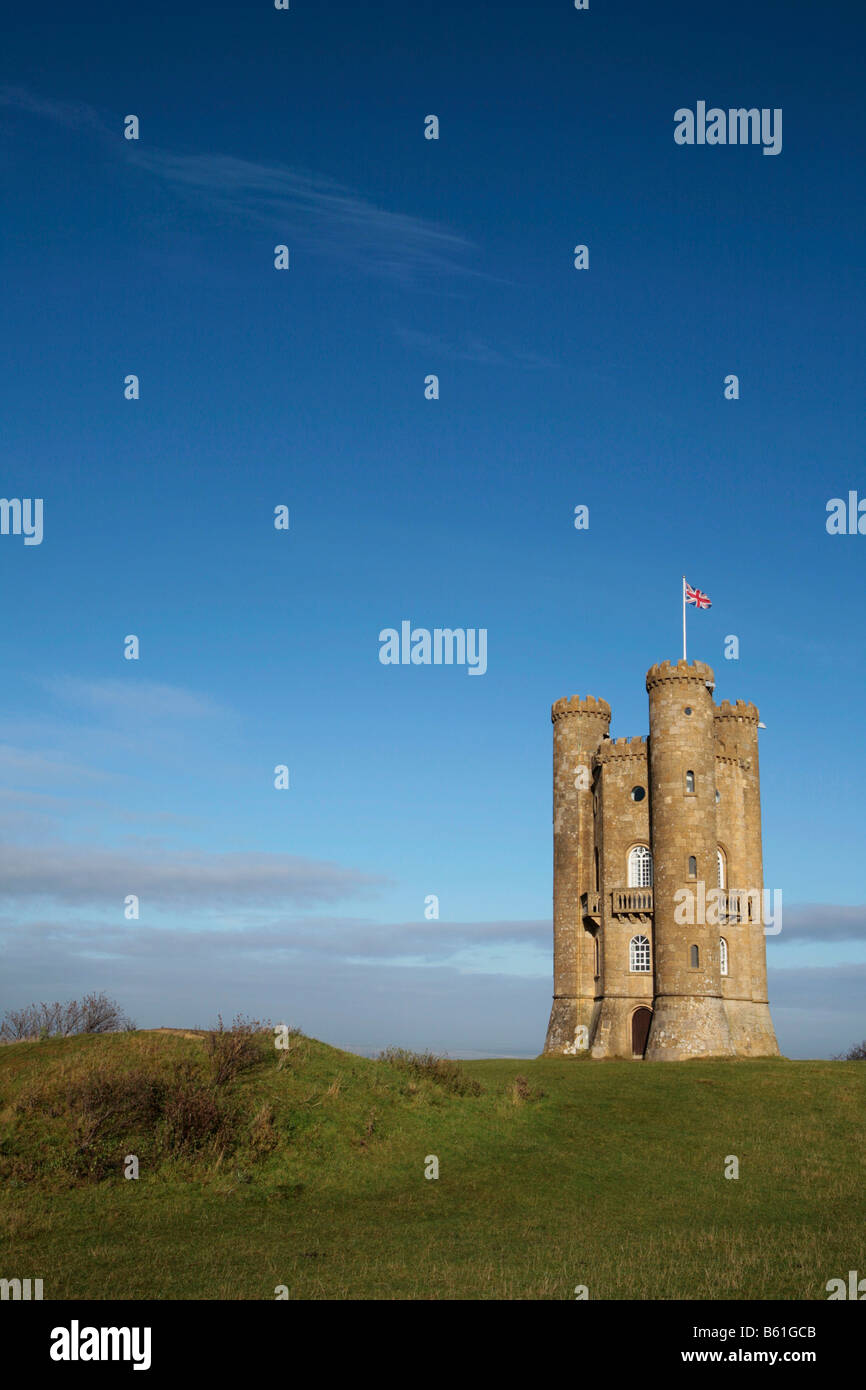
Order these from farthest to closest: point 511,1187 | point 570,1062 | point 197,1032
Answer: point 570,1062
point 197,1032
point 511,1187

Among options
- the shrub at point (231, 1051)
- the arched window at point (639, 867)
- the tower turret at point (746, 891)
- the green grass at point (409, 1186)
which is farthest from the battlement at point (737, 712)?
the shrub at point (231, 1051)

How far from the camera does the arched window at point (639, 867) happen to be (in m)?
56.2

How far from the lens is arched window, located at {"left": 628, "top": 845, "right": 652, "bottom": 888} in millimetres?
56250

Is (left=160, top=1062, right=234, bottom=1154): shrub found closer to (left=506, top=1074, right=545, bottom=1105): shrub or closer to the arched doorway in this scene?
(left=506, top=1074, right=545, bottom=1105): shrub

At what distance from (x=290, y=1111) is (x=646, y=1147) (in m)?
9.77

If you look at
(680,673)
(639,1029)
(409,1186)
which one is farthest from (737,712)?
(409,1186)

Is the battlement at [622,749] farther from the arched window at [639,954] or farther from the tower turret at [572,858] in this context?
the arched window at [639,954]

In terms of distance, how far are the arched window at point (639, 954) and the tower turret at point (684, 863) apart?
6.08 feet

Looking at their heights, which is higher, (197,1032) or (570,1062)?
(197,1032)

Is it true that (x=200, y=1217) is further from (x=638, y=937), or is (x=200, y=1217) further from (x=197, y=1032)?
(x=638, y=937)

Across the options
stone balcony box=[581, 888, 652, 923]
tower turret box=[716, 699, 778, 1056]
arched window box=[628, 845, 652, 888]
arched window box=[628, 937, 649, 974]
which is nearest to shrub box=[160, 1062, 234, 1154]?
stone balcony box=[581, 888, 652, 923]
